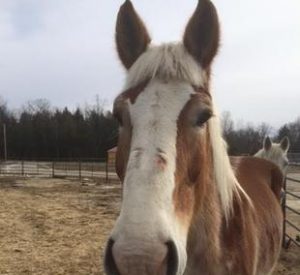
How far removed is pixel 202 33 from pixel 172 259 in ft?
4.26

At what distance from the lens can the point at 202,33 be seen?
2457 millimetres

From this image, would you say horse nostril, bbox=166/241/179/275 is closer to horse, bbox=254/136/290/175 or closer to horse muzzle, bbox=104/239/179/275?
horse muzzle, bbox=104/239/179/275

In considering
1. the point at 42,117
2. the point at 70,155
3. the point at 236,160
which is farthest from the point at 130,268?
the point at 42,117

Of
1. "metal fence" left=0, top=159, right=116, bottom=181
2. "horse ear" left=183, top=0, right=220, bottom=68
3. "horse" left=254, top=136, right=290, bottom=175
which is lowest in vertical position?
"metal fence" left=0, top=159, right=116, bottom=181

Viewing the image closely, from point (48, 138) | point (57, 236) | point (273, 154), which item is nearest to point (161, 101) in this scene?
point (273, 154)

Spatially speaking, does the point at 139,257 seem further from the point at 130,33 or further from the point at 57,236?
the point at 57,236

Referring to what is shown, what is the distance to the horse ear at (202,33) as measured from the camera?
2.42 meters

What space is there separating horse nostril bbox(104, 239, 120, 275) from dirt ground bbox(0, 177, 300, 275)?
4636 mm

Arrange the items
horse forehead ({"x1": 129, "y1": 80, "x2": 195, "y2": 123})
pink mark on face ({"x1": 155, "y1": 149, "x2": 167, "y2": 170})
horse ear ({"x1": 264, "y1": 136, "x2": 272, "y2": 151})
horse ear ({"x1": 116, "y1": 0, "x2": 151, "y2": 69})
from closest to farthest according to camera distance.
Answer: pink mark on face ({"x1": 155, "y1": 149, "x2": 167, "y2": 170})
horse forehead ({"x1": 129, "y1": 80, "x2": 195, "y2": 123})
horse ear ({"x1": 116, "y1": 0, "x2": 151, "y2": 69})
horse ear ({"x1": 264, "y1": 136, "x2": 272, "y2": 151})

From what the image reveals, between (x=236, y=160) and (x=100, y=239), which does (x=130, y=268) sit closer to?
(x=236, y=160)

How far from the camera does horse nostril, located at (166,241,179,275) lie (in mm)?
1763

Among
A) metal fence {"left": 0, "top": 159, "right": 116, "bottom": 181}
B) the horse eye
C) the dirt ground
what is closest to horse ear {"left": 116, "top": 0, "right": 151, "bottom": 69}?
the horse eye

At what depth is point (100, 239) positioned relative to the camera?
8281 mm

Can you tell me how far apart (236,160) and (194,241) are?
2.41 meters
